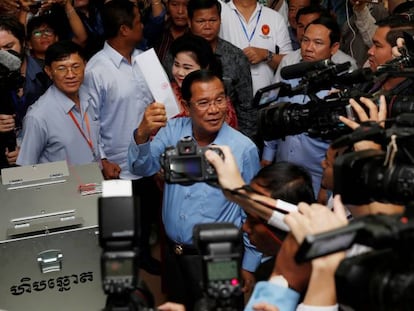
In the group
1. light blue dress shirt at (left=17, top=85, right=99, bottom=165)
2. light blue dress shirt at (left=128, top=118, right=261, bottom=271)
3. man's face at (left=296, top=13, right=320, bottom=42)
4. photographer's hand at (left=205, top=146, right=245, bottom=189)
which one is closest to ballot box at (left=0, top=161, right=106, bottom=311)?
light blue dress shirt at (left=128, top=118, right=261, bottom=271)

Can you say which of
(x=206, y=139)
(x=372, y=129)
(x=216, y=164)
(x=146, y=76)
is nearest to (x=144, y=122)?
(x=206, y=139)

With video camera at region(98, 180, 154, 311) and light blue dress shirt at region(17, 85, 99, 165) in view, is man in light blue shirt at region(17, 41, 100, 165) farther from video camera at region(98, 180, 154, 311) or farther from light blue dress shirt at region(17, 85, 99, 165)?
video camera at region(98, 180, 154, 311)

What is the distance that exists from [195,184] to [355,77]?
78cm

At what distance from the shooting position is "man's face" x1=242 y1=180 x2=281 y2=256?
2180mm

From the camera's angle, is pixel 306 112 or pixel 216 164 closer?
pixel 216 164

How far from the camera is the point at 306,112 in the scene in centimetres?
247

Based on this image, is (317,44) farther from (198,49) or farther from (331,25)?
(198,49)

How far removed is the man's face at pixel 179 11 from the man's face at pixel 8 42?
3.31 ft

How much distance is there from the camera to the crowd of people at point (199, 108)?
2074mm

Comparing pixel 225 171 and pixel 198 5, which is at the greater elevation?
pixel 198 5

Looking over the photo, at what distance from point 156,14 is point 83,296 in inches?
94.4

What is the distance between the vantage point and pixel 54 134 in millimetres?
3492

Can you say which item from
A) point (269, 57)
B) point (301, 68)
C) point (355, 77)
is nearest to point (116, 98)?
point (269, 57)

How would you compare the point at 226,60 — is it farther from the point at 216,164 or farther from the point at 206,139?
the point at 216,164
